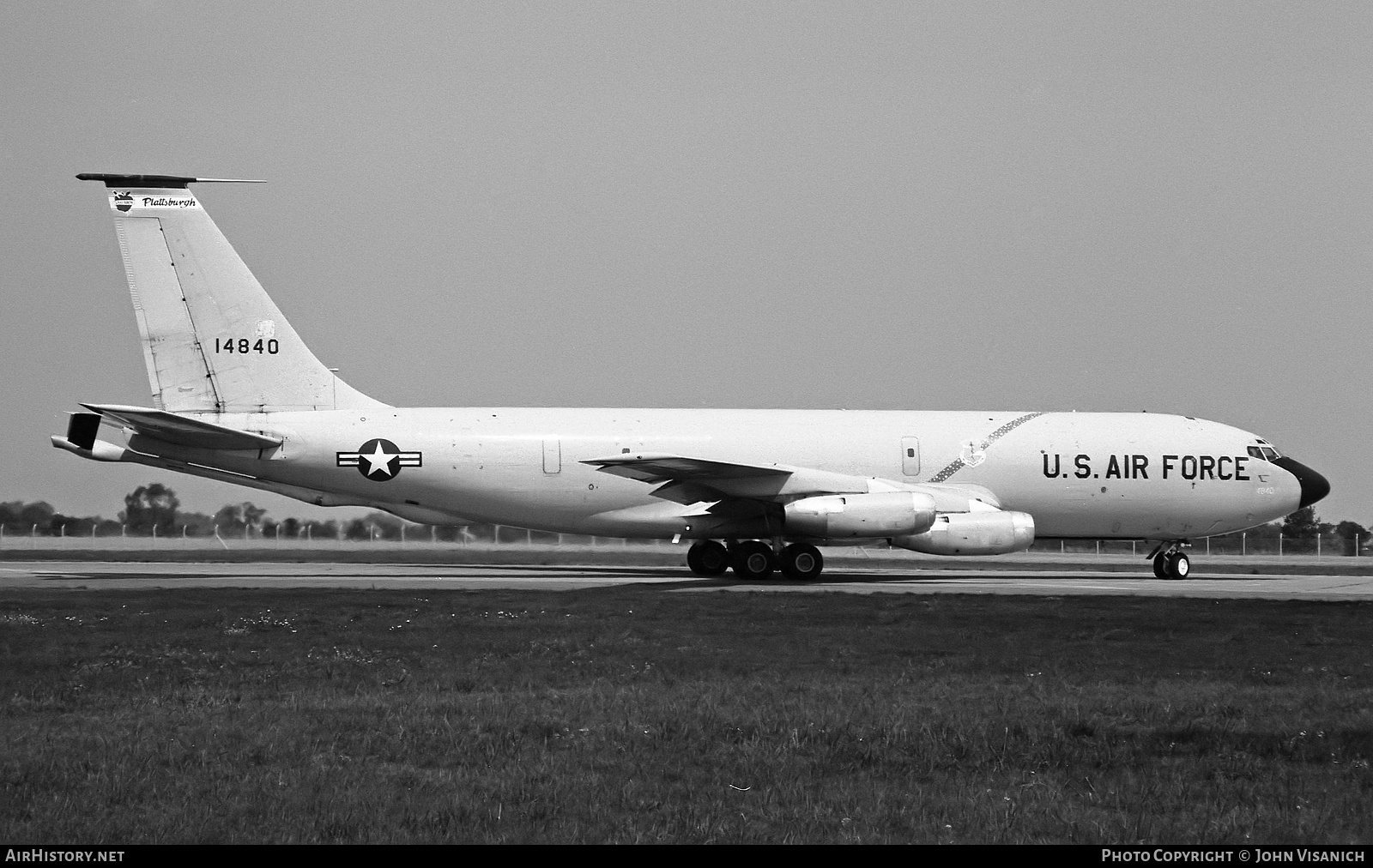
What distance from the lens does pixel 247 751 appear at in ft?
Answer: 24.1

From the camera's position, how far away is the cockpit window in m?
29.8

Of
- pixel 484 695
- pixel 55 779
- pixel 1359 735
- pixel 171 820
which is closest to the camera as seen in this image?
pixel 171 820

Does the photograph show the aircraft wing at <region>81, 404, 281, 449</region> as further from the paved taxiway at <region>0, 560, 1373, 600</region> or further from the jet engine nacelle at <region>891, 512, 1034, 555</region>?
the jet engine nacelle at <region>891, 512, 1034, 555</region>

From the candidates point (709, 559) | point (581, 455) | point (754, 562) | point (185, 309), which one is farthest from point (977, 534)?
point (185, 309)

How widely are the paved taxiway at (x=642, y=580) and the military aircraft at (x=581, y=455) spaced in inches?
43.1

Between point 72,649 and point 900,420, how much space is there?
63.0 feet

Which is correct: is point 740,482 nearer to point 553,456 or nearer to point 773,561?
point 773,561

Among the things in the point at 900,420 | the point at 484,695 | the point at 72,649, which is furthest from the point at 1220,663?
the point at 900,420

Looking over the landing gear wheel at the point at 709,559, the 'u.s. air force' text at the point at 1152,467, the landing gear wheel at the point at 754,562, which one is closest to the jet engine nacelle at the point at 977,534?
the landing gear wheel at the point at 754,562

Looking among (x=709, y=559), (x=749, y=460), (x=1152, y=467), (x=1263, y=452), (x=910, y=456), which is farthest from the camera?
(x=1263, y=452)

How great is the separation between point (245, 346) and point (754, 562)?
427 inches

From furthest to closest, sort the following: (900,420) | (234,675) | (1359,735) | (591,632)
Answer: (900,420), (591,632), (234,675), (1359,735)

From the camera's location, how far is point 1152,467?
94.6 feet

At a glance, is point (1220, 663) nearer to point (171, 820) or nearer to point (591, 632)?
point (591, 632)
